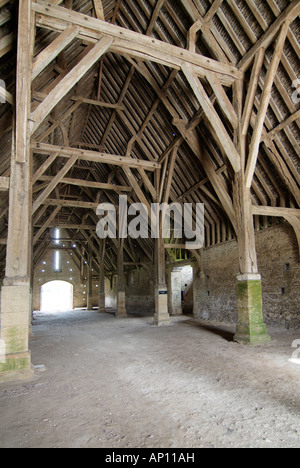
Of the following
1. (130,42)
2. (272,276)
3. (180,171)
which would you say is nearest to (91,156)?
(180,171)

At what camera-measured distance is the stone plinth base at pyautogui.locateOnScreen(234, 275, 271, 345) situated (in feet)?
17.1

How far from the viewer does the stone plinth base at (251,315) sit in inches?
205

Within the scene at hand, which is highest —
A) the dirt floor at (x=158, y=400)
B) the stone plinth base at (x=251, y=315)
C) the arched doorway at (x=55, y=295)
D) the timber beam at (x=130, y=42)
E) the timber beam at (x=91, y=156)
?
the timber beam at (x=130, y=42)

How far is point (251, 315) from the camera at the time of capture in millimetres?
5230

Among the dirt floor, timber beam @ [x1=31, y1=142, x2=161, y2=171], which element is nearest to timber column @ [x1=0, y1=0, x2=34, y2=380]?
the dirt floor

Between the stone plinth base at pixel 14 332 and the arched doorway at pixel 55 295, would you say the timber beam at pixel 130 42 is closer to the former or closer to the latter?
the stone plinth base at pixel 14 332

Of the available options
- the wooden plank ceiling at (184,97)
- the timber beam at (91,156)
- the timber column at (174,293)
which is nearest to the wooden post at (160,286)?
the timber beam at (91,156)

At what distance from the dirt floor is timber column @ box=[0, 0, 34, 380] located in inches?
13.6

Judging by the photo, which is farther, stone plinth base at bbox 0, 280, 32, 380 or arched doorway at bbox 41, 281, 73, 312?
arched doorway at bbox 41, 281, 73, 312

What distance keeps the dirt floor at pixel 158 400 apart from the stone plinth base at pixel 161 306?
3346 millimetres

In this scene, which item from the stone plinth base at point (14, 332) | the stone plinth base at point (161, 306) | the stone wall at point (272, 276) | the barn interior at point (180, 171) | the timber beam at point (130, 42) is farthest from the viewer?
the stone plinth base at point (161, 306)

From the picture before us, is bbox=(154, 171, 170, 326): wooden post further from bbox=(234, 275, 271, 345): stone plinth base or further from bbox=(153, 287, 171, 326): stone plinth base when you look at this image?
bbox=(234, 275, 271, 345): stone plinth base
